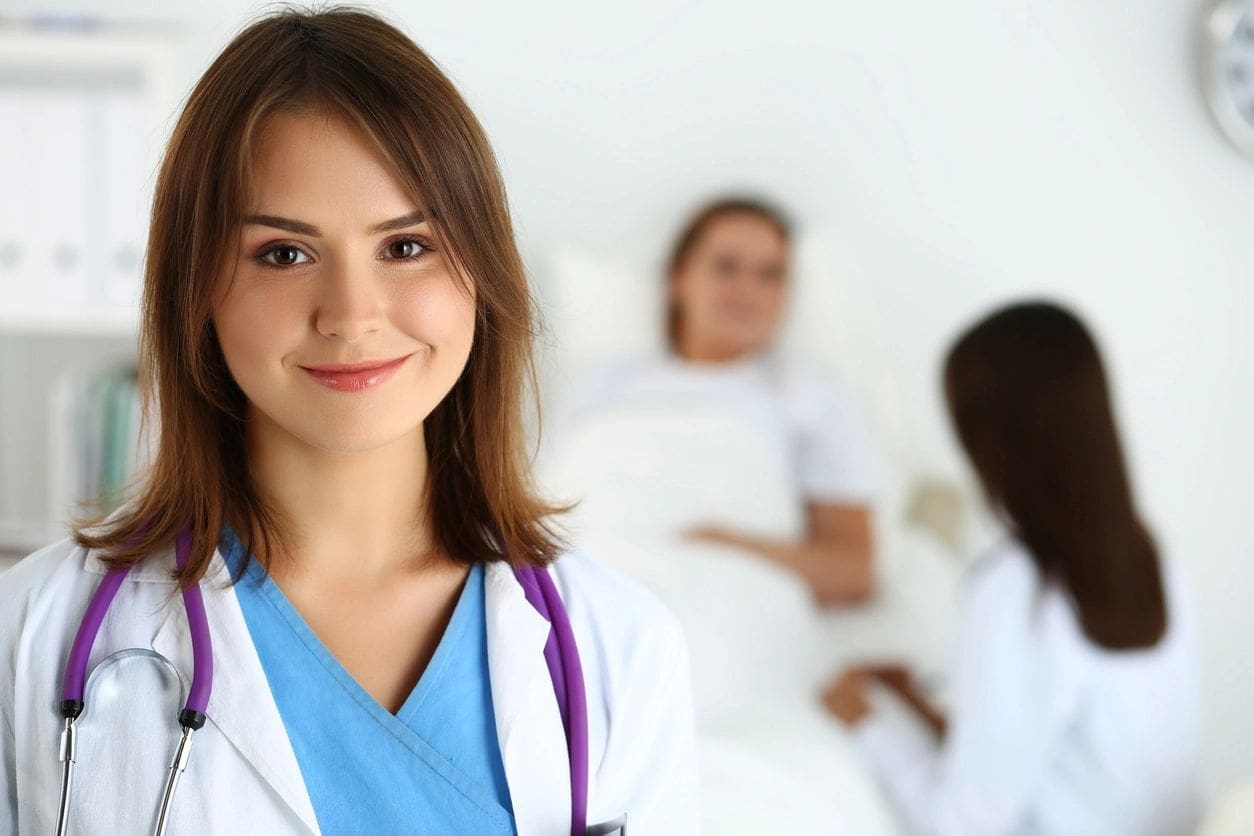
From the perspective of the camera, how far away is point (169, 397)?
0.82m

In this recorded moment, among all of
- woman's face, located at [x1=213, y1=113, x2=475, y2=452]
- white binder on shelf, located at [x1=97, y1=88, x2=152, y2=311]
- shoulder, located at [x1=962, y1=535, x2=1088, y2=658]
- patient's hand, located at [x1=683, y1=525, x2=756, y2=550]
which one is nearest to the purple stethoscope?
woman's face, located at [x1=213, y1=113, x2=475, y2=452]

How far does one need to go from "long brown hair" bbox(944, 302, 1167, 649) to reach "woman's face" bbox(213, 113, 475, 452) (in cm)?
Answer: 105

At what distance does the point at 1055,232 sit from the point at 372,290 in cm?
118

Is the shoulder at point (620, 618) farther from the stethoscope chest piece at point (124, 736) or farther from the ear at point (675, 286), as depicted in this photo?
the ear at point (675, 286)

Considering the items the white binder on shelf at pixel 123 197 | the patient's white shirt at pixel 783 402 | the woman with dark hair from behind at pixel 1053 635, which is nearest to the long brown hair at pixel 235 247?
the patient's white shirt at pixel 783 402

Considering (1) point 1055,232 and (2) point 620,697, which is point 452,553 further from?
(1) point 1055,232

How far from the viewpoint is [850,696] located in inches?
68.1

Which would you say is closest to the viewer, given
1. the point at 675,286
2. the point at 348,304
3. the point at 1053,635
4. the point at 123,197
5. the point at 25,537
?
the point at 348,304

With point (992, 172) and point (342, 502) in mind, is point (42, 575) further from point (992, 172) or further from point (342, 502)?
point (992, 172)

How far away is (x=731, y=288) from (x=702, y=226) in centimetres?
10

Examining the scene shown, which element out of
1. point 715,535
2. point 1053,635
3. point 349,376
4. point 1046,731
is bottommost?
point 1046,731

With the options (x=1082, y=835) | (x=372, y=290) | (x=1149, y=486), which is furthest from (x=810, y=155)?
(x=372, y=290)

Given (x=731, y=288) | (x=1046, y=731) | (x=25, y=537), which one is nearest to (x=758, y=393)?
(x=731, y=288)

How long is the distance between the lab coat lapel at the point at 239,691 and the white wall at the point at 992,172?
40.6 inches
